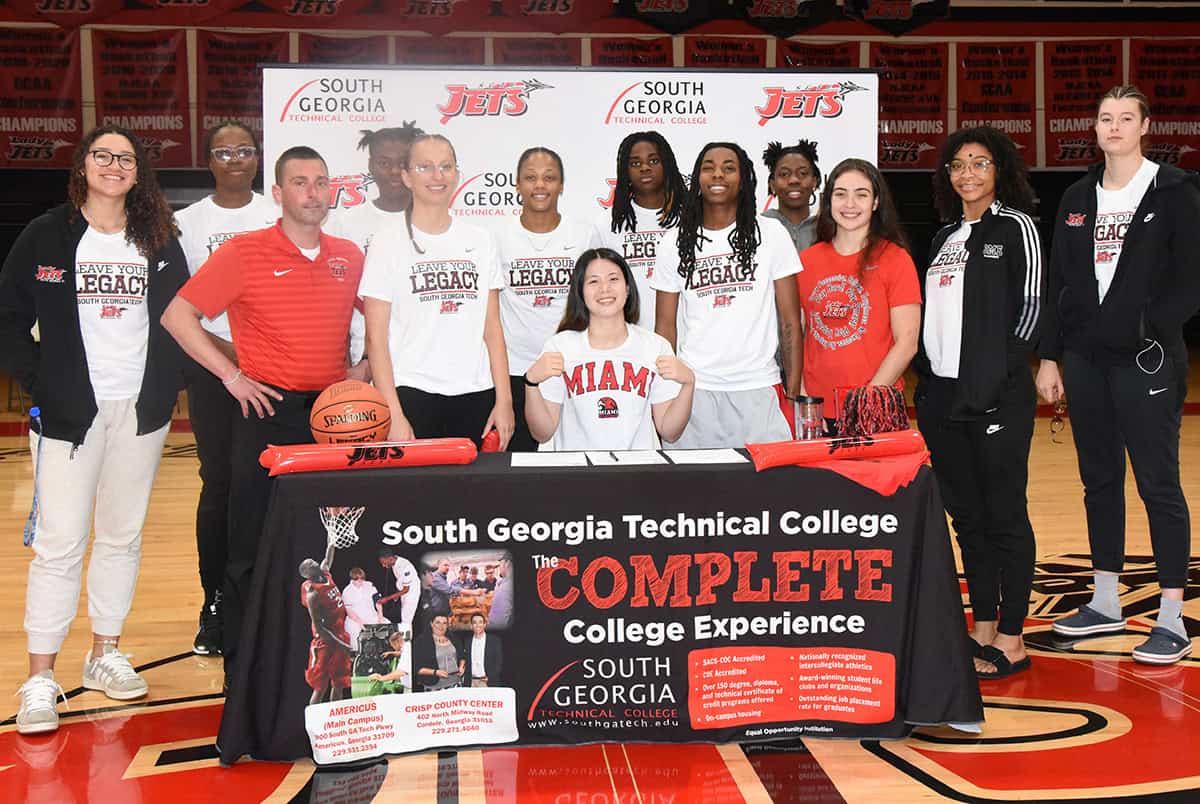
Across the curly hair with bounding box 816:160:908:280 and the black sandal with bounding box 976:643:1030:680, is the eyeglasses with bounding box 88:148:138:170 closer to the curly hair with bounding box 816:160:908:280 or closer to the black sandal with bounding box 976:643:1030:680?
the curly hair with bounding box 816:160:908:280

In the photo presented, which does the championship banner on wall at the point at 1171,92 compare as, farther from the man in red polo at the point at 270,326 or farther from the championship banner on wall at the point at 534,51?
the man in red polo at the point at 270,326

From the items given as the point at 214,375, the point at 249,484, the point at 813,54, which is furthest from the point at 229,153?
the point at 813,54

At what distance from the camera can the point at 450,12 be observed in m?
11.3

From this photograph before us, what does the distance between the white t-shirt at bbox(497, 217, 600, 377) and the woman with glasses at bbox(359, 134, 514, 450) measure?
73 cm

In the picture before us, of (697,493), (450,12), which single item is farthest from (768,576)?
(450,12)

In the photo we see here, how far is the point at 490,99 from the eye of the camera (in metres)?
5.83

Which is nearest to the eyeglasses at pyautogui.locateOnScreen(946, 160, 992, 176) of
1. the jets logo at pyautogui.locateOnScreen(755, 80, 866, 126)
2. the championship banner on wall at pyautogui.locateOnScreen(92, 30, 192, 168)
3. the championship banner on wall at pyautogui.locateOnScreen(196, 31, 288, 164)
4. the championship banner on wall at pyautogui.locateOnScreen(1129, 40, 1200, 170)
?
the jets logo at pyautogui.locateOnScreen(755, 80, 866, 126)

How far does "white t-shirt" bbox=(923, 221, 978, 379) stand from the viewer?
385cm

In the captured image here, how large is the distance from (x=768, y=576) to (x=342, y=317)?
5.33ft

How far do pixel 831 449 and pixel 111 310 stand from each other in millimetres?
2202

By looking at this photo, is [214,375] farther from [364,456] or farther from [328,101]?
[328,101]

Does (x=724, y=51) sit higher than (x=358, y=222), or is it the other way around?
(x=724, y=51)

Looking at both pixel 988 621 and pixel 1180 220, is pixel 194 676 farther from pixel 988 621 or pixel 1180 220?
pixel 1180 220

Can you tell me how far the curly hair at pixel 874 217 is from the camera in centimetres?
388
